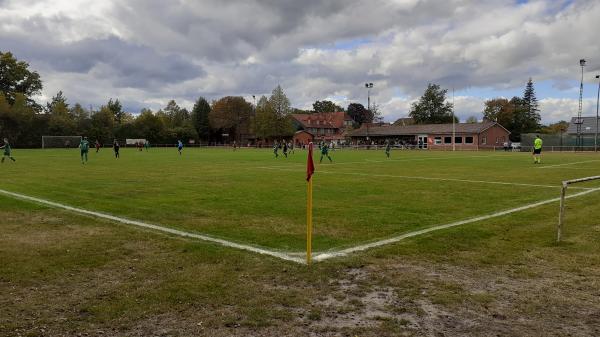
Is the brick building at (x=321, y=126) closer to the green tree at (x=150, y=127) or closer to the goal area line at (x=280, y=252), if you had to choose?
the green tree at (x=150, y=127)

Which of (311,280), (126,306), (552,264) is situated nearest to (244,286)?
(311,280)

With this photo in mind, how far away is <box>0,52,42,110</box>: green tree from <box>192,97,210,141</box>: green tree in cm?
3786

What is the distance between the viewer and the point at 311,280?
6.09 meters

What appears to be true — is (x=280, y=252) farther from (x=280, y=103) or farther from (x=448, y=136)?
(x=280, y=103)

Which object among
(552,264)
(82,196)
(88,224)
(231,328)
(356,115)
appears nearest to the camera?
(231,328)

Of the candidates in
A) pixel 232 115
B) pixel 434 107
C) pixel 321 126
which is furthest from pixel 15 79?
pixel 434 107

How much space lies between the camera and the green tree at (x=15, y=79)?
295 ft

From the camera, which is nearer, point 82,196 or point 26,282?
point 26,282

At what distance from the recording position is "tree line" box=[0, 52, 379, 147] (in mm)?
82812

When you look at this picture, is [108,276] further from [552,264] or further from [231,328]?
[552,264]

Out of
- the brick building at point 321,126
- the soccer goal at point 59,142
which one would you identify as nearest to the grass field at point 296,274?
the soccer goal at point 59,142

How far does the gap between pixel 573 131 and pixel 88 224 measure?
100 m

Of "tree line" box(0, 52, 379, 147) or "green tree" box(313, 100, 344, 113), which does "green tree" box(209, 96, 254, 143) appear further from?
"green tree" box(313, 100, 344, 113)

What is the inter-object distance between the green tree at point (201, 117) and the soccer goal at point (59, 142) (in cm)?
4017
